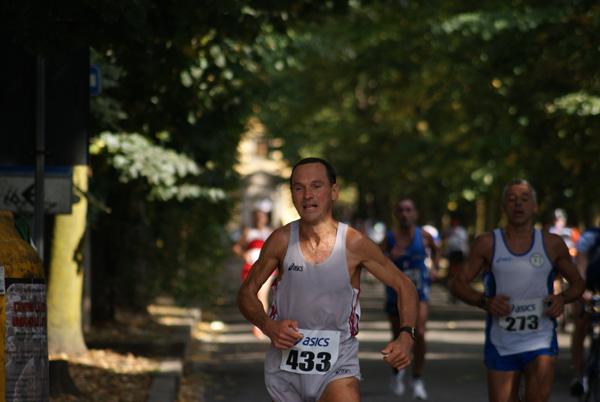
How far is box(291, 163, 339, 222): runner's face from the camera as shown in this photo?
541 cm

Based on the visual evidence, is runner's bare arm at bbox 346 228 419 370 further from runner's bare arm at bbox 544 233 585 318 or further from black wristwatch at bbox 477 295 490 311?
runner's bare arm at bbox 544 233 585 318

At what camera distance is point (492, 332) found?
723cm

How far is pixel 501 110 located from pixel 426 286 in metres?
9.50

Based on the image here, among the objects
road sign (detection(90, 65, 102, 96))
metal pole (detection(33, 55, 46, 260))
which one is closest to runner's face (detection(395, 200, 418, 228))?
road sign (detection(90, 65, 102, 96))

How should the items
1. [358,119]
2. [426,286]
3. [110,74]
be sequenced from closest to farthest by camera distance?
[110,74], [426,286], [358,119]

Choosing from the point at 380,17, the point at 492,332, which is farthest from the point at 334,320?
the point at 380,17

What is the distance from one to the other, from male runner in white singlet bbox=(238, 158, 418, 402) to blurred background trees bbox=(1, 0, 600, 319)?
80.3 inches

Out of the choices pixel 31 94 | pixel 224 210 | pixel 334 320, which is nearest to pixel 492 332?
pixel 334 320

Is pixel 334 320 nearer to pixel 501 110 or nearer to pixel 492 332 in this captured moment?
pixel 492 332

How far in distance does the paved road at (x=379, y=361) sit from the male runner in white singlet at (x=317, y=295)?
16.6 ft

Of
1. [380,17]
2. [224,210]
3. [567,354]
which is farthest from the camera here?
[380,17]

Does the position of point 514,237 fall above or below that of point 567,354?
above

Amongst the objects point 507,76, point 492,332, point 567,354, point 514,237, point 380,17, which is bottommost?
point 567,354

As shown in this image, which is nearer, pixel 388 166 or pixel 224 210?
pixel 224 210
